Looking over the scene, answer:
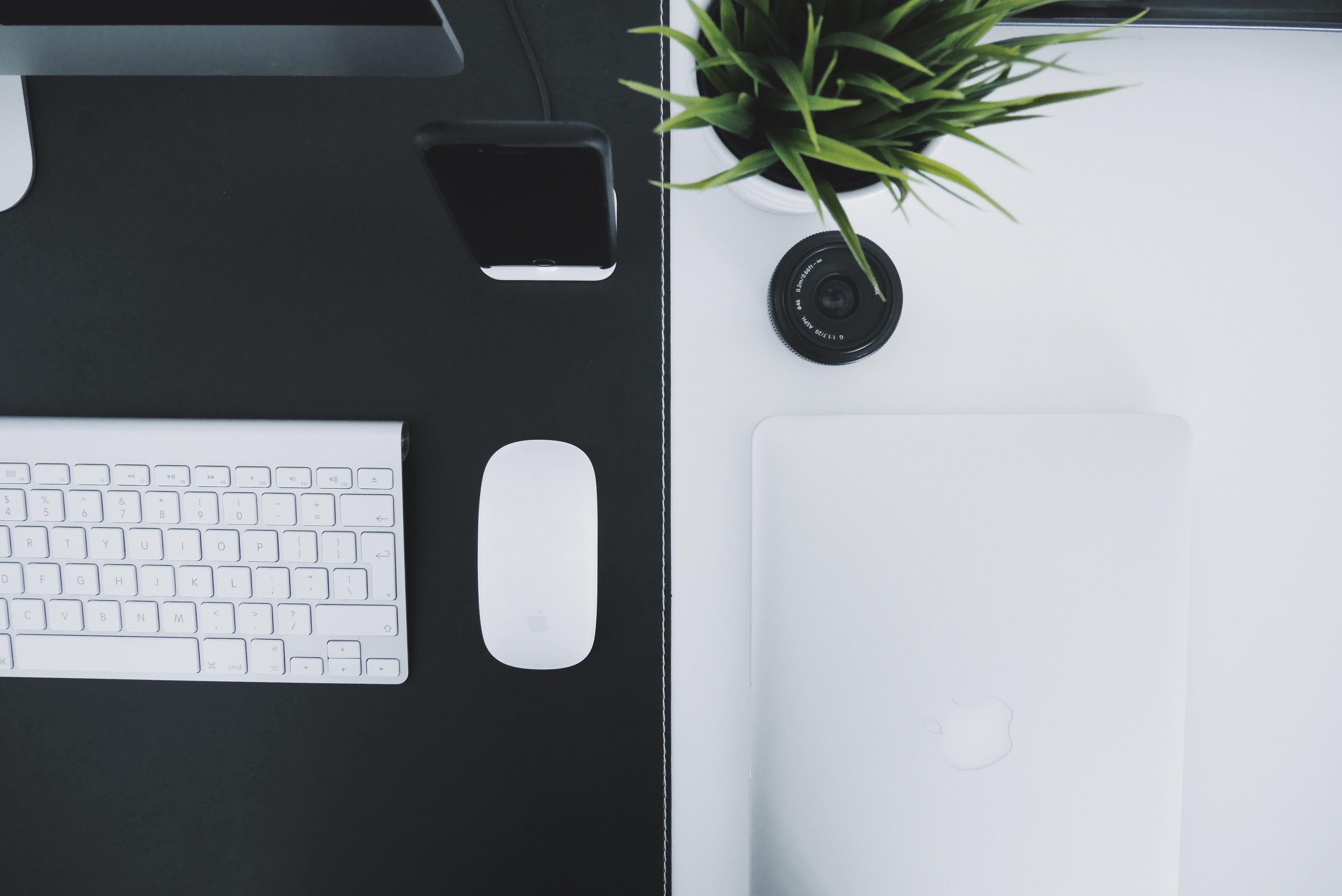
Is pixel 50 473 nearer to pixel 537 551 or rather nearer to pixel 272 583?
pixel 272 583

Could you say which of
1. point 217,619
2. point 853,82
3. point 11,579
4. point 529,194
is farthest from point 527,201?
point 11,579

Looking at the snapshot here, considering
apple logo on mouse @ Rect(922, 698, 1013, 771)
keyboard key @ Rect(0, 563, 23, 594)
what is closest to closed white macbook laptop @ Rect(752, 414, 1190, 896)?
apple logo on mouse @ Rect(922, 698, 1013, 771)

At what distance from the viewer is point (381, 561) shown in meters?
0.57

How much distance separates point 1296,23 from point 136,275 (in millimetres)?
933

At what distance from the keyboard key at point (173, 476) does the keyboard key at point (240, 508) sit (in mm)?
32

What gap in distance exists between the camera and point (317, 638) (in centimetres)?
58

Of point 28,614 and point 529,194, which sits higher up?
point 529,194

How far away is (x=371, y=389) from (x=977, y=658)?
0.51 m

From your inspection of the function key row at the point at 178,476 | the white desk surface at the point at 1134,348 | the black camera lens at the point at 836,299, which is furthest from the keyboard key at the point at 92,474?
the black camera lens at the point at 836,299

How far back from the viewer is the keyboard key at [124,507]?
57cm

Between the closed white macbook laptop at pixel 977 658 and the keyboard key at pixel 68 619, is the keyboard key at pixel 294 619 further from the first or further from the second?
the closed white macbook laptop at pixel 977 658

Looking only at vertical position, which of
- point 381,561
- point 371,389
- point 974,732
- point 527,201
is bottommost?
point 974,732

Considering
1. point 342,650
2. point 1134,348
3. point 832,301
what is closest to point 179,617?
point 342,650

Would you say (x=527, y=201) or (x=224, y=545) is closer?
(x=527, y=201)
